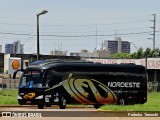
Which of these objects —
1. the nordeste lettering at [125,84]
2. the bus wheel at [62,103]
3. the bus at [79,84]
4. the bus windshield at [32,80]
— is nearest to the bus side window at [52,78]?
the bus at [79,84]

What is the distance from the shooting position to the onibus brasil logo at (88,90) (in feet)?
108

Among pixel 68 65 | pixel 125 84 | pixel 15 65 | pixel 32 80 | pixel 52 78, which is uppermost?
pixel 68 65

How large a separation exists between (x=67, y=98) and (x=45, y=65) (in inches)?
112

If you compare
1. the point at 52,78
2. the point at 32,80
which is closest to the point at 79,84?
the point at 52,78

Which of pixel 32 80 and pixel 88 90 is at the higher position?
pixel 32 80

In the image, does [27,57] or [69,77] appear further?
[27,57]

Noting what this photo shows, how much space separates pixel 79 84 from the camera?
3328 cm

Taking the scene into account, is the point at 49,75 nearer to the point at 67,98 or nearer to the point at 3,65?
the point at 67,98

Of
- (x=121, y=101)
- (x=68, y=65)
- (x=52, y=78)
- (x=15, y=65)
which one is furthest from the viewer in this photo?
(x=15, y=65)

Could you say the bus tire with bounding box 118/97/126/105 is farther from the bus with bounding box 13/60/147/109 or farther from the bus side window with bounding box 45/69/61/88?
the bus side window with bounding box 45/69/61/88

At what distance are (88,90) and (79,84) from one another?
0.85m

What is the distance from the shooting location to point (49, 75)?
3188 centimetres

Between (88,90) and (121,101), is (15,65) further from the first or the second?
(121,101)

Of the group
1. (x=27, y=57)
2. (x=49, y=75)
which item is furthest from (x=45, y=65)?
(x=27, y=57)
